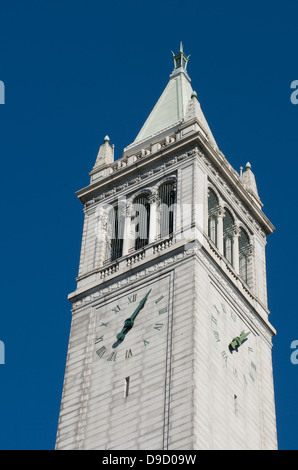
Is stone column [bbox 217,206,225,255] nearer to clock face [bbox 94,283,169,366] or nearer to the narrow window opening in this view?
clock face [bbox 94,283,169,366]

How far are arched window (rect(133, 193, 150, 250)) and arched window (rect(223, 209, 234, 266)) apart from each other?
4.50m

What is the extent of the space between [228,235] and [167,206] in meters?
4.11

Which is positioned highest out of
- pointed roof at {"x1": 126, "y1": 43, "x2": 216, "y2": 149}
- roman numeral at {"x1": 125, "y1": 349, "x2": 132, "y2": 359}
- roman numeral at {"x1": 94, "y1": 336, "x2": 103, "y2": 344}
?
pointed roof at {"x1": 126, "y1": 43, "x2": 216, "y2": 149}

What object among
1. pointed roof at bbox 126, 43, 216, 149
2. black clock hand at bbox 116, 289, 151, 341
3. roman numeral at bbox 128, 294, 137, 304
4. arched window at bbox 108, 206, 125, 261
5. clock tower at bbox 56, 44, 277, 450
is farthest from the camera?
pointed roof at bbox 126, 43, 216, 149

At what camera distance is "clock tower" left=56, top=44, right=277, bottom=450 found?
58469 mm

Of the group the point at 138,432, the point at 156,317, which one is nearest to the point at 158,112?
the point at 156,317

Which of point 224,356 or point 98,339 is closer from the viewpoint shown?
point 224,356

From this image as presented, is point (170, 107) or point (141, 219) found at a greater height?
point (170, 107)

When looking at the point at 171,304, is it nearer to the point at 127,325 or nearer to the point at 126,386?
the point at 127,325

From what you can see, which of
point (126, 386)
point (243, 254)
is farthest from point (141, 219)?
point (126, 386)

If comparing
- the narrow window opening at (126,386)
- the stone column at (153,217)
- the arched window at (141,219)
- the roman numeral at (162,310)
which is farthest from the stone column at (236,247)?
the narrow window opening at (126,386)

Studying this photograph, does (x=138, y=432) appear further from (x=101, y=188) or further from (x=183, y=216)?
(x=101, y=188)

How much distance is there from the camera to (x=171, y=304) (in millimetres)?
62219

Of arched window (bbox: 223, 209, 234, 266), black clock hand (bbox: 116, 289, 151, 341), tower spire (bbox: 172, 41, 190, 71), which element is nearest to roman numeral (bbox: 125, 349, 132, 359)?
black clock hand (bbox: 116, 289, 151, 341)
